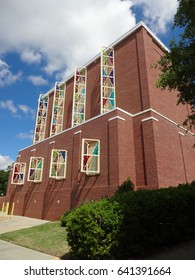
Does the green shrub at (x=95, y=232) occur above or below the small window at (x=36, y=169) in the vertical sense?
below

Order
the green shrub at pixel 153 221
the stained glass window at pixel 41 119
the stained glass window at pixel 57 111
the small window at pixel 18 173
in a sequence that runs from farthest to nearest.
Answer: the stained glass window at pixel 41 119 < the stained glass window at pixel 57 111 < the small window at pixel 18 173 < the green shrub at pixel 153 221

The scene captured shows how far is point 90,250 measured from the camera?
23.2 ft

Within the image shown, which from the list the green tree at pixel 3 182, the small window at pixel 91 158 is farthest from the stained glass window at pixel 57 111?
the green tree at pixel 3 182

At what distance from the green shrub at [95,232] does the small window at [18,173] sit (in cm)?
2207

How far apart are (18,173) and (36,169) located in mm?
4764

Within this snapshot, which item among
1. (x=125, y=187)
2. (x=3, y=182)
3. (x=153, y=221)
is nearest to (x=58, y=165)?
(x=125, y=187)

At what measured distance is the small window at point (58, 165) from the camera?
70.8 ft

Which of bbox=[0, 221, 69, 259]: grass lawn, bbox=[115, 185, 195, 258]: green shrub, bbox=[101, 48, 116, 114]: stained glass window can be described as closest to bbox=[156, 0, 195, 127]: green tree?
bbox=[115, 185, 195, 258]: green shrub

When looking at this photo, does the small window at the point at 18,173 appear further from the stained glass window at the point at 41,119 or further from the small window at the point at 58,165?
the small window at the point at 58,165

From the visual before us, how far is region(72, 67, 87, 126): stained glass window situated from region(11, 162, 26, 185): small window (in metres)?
8.62

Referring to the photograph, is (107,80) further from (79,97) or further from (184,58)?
(184,58)

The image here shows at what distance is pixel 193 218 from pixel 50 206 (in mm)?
15164

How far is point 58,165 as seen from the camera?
22203mm

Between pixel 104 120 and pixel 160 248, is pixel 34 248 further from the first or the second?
pixel 104 120
